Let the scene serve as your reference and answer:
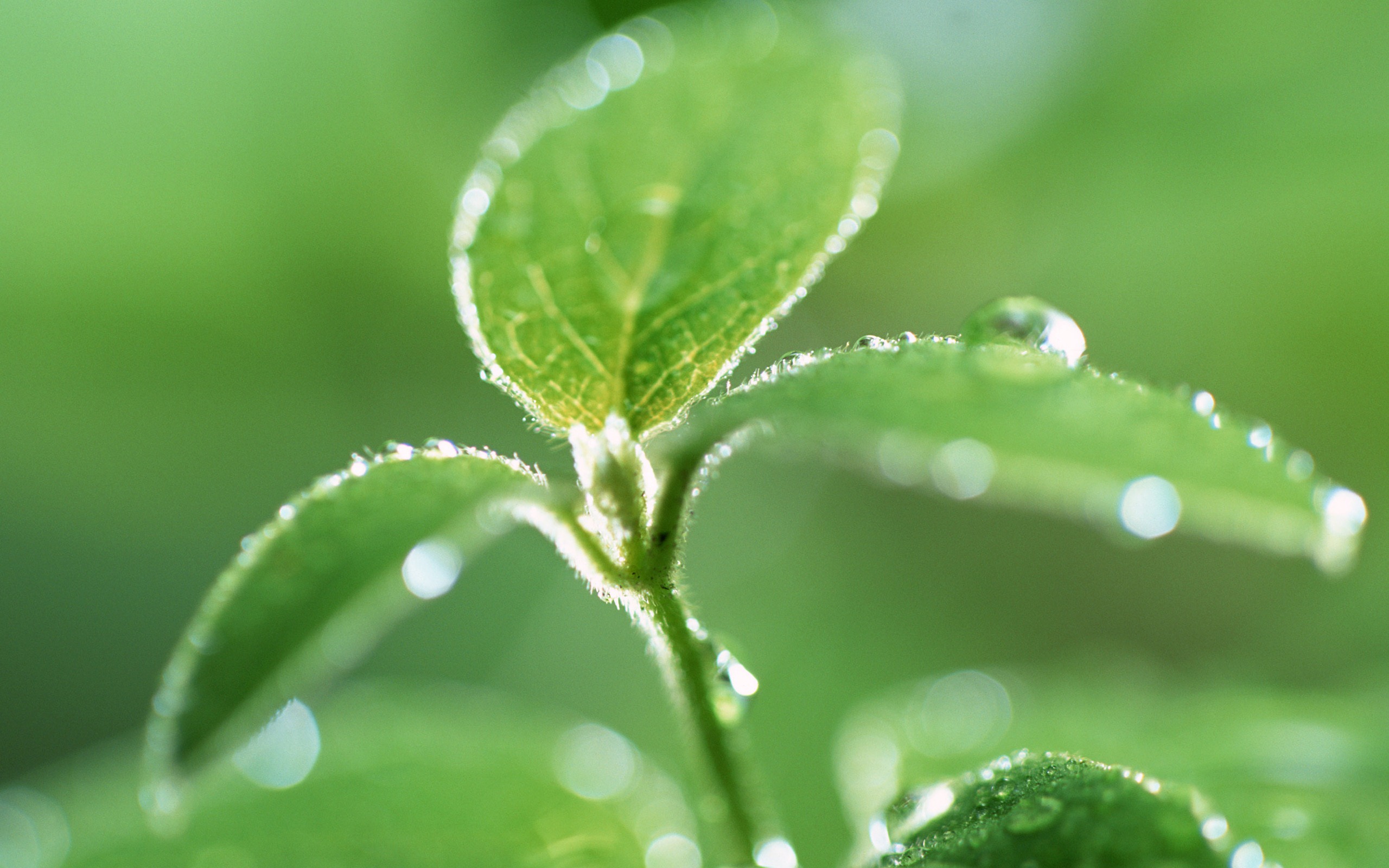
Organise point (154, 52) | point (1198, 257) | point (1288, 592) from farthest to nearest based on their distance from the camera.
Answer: point (154, 52) < point (1198, 257) < point (1288, 592)

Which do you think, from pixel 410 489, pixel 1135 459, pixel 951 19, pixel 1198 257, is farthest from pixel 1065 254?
pixel 410 489

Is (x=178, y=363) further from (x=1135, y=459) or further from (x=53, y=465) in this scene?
(x=1135, y=459)

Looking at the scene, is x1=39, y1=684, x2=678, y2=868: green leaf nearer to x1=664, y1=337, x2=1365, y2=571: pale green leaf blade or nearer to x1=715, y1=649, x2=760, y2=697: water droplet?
x1=715, y1=649, x2=760, y2=697: water droplet

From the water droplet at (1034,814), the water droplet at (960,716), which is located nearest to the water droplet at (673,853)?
the water droplet at (960,716)

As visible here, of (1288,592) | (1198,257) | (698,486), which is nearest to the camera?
(698,486)

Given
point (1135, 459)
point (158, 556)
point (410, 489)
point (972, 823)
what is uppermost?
point (158, 556)

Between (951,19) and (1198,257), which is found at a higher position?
(951,19)
